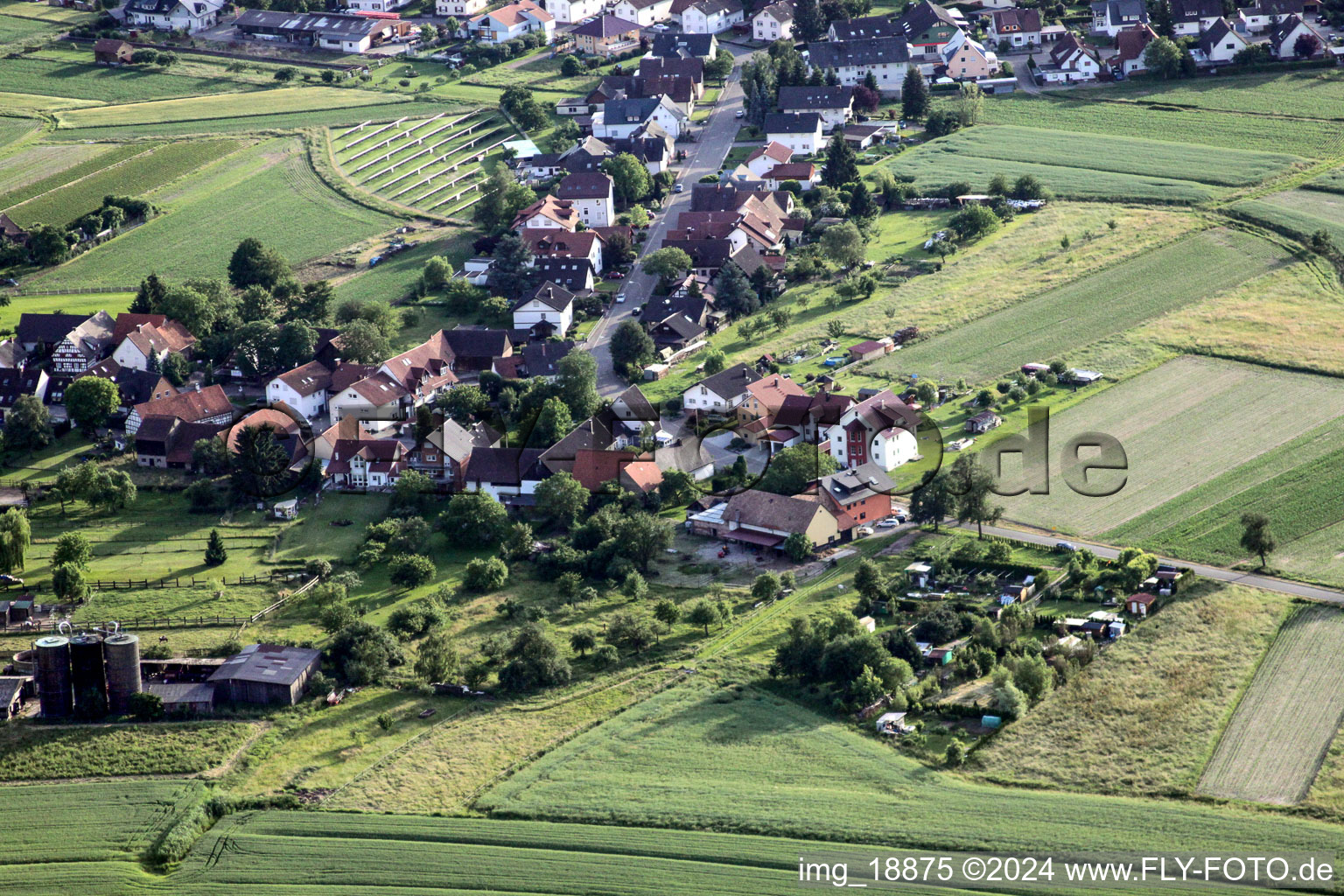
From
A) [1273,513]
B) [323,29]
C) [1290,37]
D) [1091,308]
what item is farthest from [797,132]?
[1273,513]

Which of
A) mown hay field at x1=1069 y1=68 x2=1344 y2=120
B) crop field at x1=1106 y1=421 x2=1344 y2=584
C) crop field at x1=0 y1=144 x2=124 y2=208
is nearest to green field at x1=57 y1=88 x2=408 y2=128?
crop field at x1=0 y1=144 x2=124 y2=208

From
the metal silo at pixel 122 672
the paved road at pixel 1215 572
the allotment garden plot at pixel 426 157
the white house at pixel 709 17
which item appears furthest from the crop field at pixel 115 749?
the white house at pixel 709 17

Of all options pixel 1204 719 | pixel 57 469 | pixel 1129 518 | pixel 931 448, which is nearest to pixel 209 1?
pixel 57 469

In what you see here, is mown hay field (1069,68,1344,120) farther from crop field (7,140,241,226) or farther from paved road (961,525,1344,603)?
crop field (7,140,241,226)

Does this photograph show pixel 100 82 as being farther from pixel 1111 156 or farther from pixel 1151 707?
pixel 1151 707

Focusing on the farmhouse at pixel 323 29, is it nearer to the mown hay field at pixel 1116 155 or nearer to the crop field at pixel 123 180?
the crop field at pixel 123 180

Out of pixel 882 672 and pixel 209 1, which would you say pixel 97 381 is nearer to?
pixel 882 672
